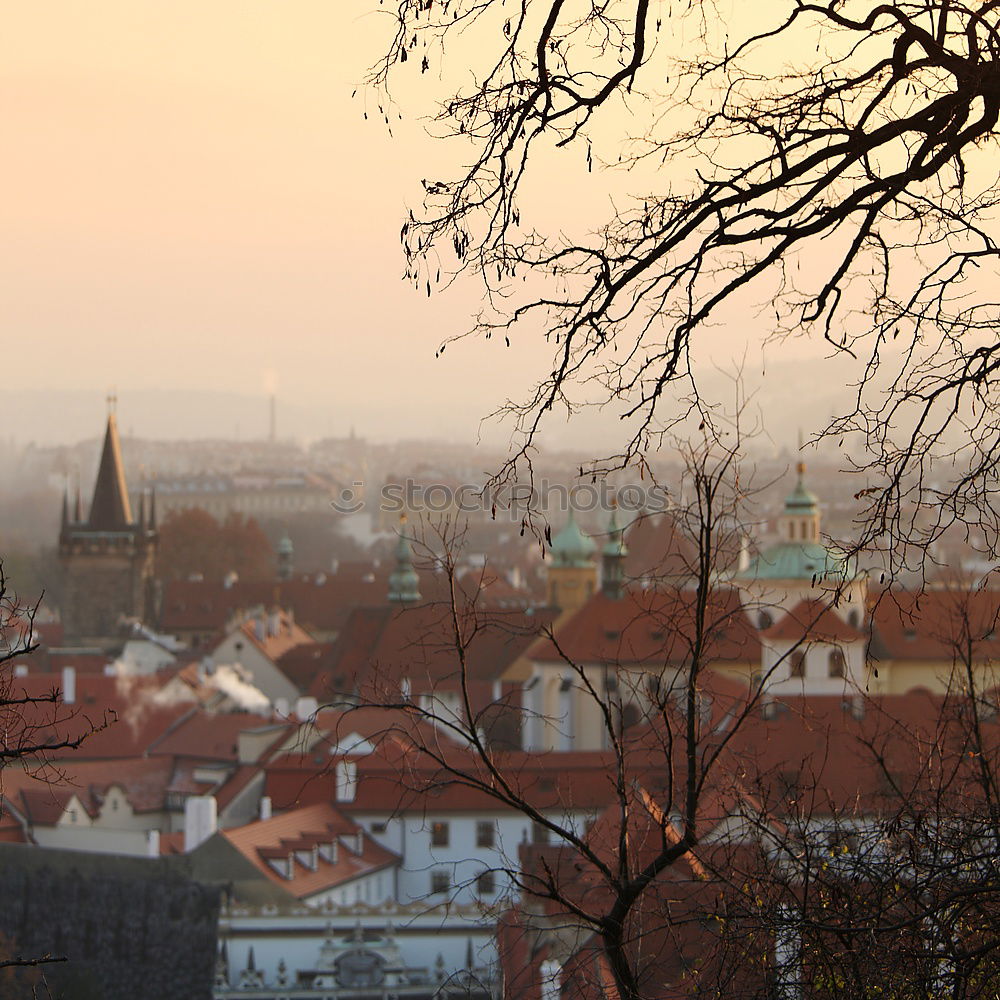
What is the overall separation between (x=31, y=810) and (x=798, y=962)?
40.9 meters

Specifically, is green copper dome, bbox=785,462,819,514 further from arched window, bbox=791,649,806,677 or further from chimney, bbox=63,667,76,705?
arched window, bbox=791,649,806,677

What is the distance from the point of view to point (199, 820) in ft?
132

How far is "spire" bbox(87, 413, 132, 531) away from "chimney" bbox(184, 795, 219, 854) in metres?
46.9

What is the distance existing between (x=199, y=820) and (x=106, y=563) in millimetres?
47206

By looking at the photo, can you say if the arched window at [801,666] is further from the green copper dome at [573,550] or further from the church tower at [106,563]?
the church tower at [106,563]

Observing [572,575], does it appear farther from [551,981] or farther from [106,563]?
[551,981]

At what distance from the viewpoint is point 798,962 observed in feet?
18.2

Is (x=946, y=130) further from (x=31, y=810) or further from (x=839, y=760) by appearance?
(x=31, y=810)

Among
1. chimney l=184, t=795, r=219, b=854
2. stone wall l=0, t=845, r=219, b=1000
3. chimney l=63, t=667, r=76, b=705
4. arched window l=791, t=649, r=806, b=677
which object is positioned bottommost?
stone wall l=0, t=845, r=219, b=1000

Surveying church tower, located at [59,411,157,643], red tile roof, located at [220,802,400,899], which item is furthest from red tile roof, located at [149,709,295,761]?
church tower, located at [59,411,157,643]

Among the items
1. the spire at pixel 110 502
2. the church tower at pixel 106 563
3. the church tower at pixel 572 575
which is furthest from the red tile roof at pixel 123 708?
the spire at pixel 110 502

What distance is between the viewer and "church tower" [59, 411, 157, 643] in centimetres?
8531

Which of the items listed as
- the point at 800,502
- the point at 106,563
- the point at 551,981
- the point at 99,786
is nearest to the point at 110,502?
the point at 106,563

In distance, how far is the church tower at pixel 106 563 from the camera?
85312 mm
